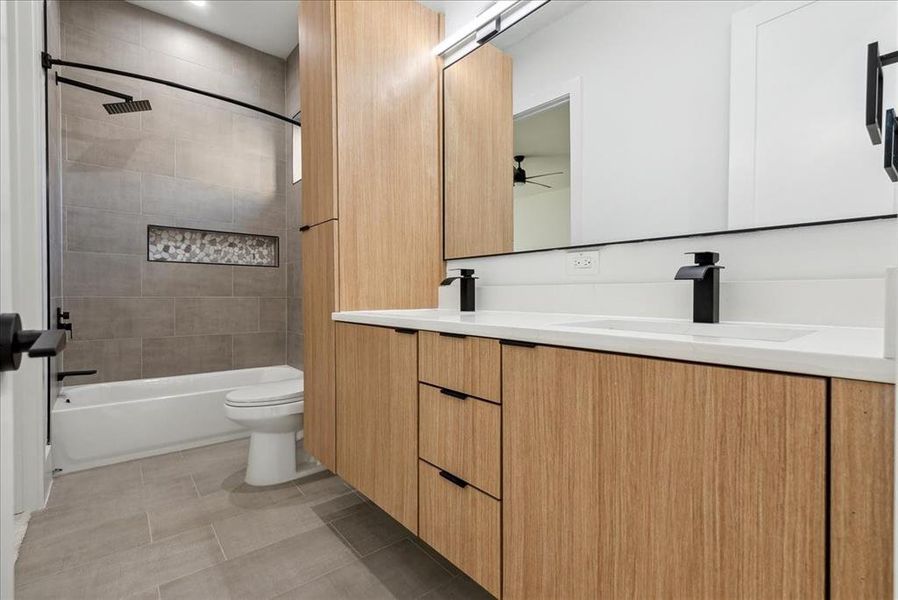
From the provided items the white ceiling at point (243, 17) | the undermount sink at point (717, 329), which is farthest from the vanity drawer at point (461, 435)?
the white ceiling at point (243, 17)

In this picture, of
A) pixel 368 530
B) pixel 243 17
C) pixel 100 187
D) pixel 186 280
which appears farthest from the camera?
pixel 186 280

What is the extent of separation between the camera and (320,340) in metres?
1.84

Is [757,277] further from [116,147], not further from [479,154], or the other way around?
[116,147]

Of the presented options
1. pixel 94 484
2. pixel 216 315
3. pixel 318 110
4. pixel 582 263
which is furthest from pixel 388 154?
pixel 94 484

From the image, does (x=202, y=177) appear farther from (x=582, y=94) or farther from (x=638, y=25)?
(x=638, y=25)

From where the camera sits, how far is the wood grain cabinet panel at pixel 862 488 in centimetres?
51

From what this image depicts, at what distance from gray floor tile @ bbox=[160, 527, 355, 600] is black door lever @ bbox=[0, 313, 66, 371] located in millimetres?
1209

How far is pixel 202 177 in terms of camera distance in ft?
9.83

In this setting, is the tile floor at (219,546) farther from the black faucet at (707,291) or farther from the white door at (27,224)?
the black faucet at (707,291)

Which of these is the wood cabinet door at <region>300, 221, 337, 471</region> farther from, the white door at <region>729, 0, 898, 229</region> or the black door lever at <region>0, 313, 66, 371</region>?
the white door at <region>729, 0, 898, 229</region>

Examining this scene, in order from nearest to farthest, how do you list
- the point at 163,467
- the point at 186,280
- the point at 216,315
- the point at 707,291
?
the point at 707,291, the point at 163,467, the point at 186,280, the point at 216,315

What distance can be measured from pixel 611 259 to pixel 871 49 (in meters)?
0.82

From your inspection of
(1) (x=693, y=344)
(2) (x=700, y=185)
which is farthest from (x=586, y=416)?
(2) (x=700, y=185)

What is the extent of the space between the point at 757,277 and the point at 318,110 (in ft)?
5.79
